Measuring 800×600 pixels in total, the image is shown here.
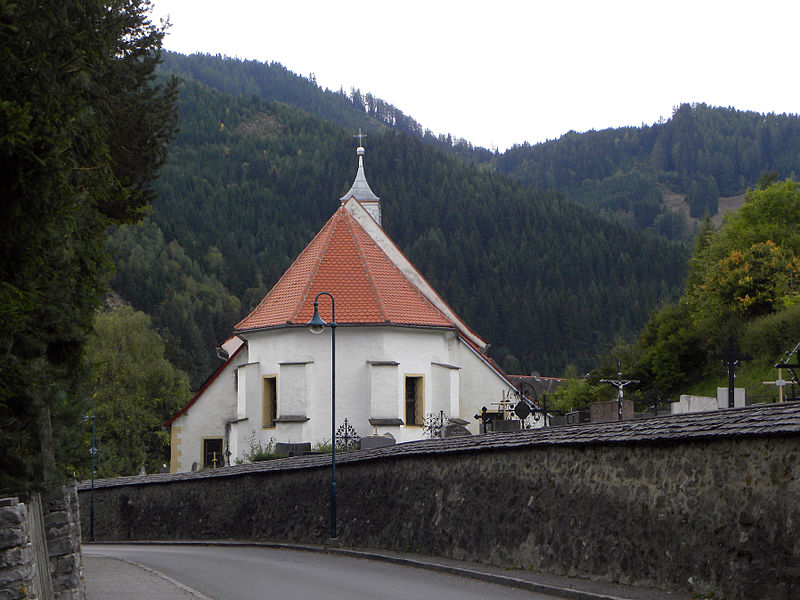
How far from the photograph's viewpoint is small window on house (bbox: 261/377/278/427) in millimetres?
40844

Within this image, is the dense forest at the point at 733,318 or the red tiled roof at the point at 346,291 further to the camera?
the dense forest at the point at 733,318

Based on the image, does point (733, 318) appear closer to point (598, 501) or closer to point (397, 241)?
point (598, 501)

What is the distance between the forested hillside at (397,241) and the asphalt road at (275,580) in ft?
238

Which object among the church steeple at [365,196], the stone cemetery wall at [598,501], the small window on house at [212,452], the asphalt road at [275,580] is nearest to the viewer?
the stone cemetery wall at [598,501]

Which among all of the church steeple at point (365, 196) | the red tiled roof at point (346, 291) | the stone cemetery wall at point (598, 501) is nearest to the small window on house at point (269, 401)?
the red tiled roof at point (346, 291)

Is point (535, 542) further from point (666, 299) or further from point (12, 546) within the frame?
point (666, 299)

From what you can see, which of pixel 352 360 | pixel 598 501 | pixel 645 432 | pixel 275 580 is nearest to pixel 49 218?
pixel 645 432

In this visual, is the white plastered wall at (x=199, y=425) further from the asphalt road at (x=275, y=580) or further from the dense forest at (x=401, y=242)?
the dense forest at (x=401, y=242)

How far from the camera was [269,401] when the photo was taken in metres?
41.1

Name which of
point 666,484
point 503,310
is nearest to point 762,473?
point 666,484

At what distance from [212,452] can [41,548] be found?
3644cm

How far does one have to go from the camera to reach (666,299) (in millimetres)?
119250

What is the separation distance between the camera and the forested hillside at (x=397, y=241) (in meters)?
117

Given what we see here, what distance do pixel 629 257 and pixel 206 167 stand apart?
2488 inches
